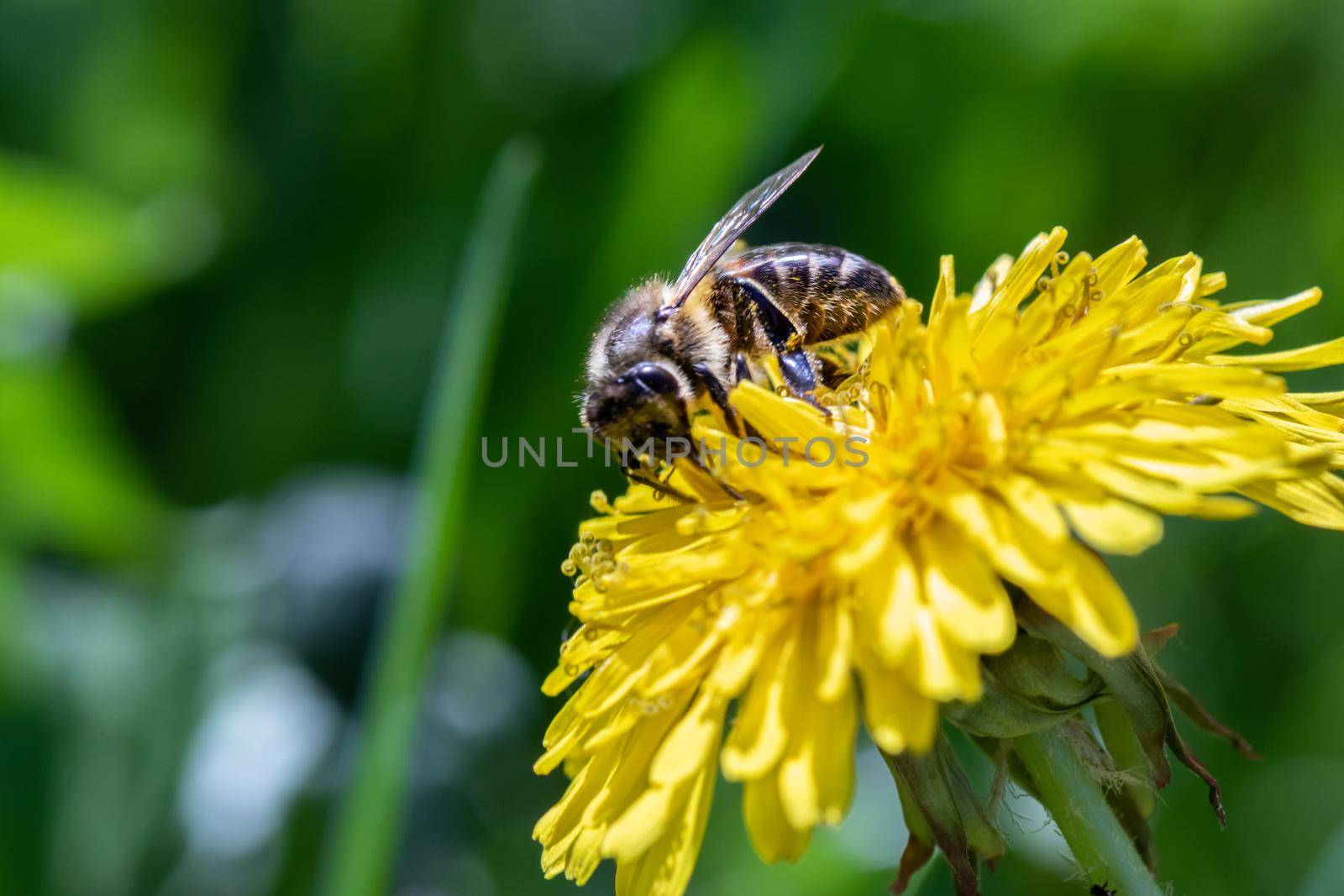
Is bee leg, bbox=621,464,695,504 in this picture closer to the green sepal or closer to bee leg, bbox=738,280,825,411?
bee leg, bbox=738,280,825,411

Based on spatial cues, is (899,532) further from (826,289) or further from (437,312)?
(437,312)

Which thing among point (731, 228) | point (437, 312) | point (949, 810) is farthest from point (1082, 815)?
point (437, 312)

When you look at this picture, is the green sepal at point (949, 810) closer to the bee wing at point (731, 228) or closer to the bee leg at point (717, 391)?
the bee leg at point (717, 391)

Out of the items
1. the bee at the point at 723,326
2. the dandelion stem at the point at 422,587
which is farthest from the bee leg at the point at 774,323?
the dandelion stem at the point at 422,587

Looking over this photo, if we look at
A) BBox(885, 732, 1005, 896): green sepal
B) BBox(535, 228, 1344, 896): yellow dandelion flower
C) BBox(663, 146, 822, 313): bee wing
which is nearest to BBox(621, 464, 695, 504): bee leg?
BBox(535, 228, 1344, 896): yellow dandelion flower

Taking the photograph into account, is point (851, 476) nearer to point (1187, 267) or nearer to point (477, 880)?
point (1187, 267)

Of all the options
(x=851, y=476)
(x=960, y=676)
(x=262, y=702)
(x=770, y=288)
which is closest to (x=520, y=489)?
(x=262, y=702)
